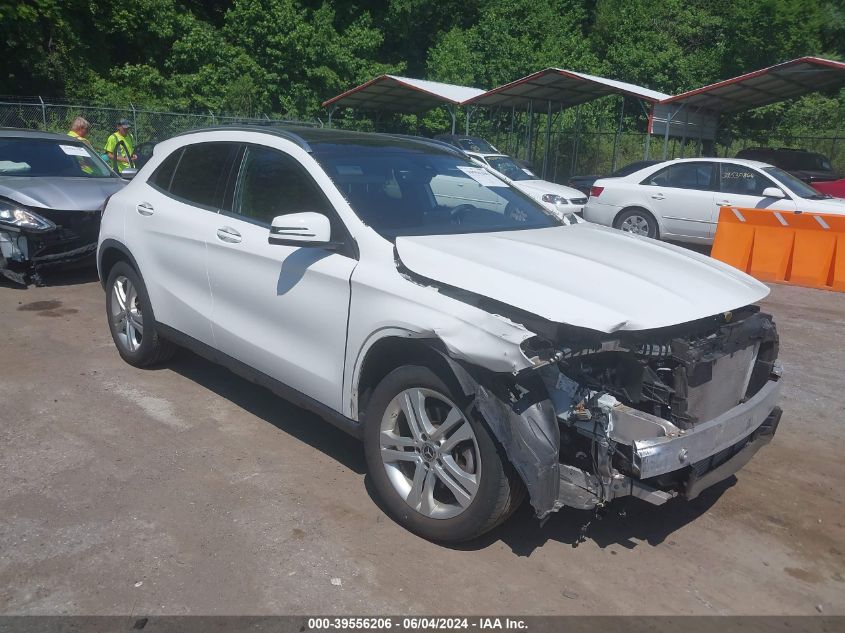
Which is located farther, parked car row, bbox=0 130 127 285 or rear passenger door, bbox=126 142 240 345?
parked car row, bbox=0 130 127 285

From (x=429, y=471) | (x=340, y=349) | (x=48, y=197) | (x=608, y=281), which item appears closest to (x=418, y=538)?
(x=429, y=471)

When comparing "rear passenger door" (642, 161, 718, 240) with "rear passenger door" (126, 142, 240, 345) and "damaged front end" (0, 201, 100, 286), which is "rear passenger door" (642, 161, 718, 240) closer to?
"damaged front end" (0, 201, 100, 286)

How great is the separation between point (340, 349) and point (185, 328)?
Answer: 168cm

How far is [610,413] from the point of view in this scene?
3135mm

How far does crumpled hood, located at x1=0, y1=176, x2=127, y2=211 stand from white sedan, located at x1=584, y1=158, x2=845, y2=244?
321 inches

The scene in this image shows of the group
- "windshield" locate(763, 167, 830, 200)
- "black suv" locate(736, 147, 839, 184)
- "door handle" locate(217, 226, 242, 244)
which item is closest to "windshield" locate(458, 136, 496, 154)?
"black suv" locate(736, 147, 839, 184)

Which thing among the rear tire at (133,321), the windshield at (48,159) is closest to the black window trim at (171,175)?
the rear tire at (133,321)

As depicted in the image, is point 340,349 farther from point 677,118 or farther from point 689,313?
point 677,118

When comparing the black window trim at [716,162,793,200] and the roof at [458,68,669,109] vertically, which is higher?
the roof at [458,68,669,109]

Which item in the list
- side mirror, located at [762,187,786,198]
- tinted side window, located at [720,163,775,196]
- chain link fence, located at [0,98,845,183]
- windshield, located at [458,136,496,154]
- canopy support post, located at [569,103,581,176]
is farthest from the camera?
canopy support post, located at [569,103,581,176]

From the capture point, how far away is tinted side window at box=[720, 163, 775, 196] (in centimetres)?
1191

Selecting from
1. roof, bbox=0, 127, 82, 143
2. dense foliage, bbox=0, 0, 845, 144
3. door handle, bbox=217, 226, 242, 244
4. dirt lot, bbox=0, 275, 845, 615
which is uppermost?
dense foliage, bbox=0, 0, 845, 144

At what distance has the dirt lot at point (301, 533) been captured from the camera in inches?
126

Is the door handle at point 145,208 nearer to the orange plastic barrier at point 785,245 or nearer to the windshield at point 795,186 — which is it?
the orange plastic barrier at point 785,245
